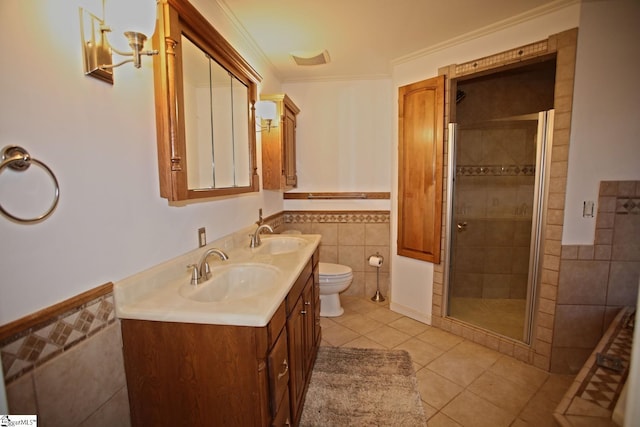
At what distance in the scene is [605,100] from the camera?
178cm

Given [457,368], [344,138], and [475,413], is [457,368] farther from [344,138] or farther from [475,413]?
[344,138]

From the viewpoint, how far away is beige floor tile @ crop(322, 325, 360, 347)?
2.42 metres

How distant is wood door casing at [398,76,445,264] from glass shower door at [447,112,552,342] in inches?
4.9

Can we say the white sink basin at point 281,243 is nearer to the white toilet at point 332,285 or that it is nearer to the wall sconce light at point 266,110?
the white toilet at point 332,285

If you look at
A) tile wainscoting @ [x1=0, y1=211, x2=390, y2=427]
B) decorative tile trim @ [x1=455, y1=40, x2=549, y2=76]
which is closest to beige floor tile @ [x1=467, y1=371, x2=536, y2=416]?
tile wainscoting @ [x1=0, y1=211, x2=390, y2=427]

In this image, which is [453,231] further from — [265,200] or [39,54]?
[39,54]

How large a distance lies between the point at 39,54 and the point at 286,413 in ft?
5.17

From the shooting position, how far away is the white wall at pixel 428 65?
1898 mm

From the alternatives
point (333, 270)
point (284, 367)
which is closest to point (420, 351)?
point (333, 270)

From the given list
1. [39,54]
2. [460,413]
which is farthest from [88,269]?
[460,413]

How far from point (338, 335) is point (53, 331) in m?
2.02

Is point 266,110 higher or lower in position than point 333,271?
higher

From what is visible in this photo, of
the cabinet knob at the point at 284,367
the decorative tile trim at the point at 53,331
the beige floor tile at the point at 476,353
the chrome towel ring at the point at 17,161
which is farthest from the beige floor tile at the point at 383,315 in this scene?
the chrome towel ring at the point at 17,161

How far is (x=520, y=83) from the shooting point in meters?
2.88
